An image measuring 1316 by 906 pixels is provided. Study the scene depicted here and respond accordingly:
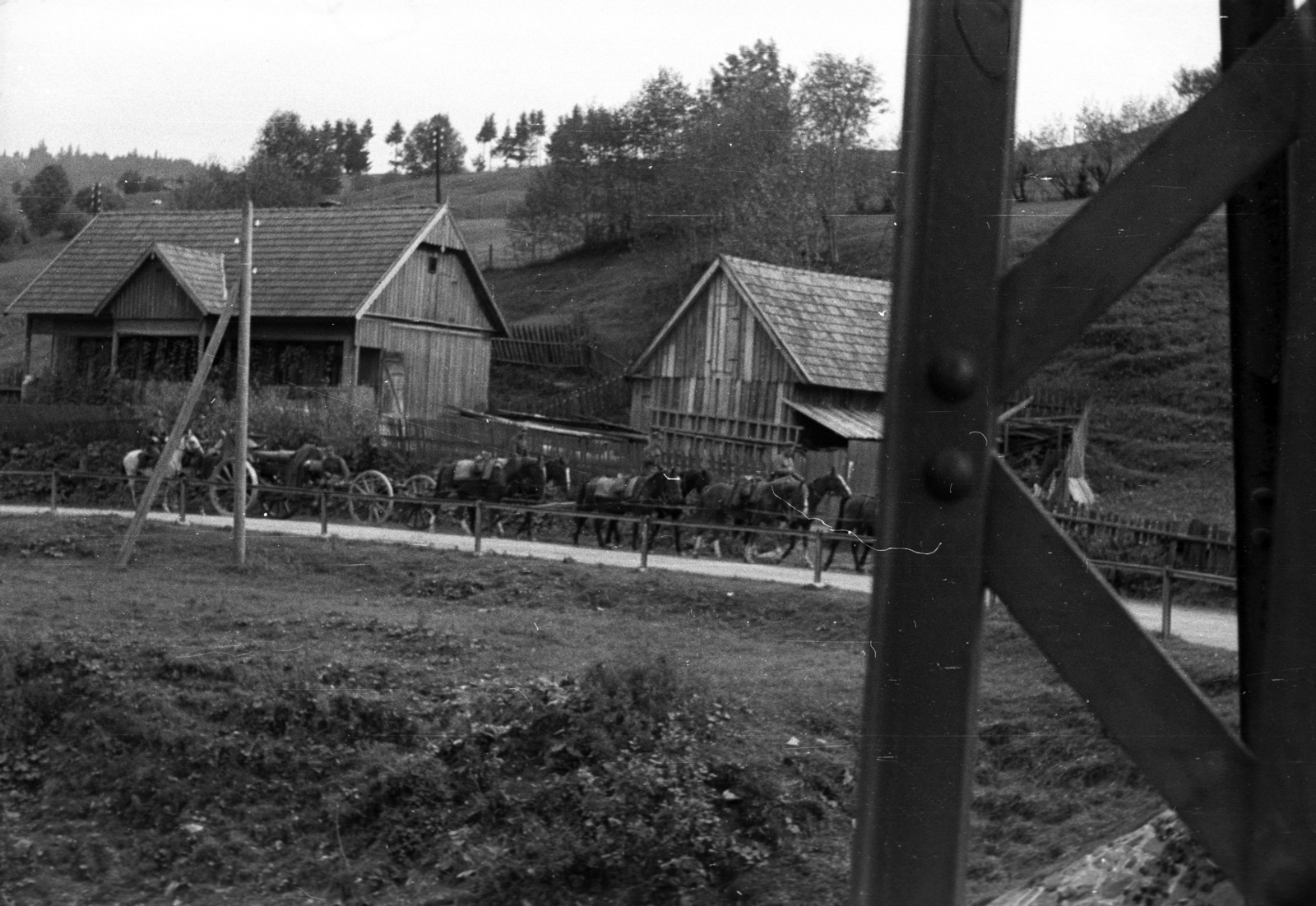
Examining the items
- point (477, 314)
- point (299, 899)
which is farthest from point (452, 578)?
point (299, 899)

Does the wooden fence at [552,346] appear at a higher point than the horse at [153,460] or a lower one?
higher

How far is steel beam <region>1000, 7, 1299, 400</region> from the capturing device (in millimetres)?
1242

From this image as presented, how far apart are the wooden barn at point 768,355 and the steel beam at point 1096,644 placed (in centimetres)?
164

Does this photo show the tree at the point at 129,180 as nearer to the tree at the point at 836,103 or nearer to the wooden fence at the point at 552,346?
the wooden fence at the point at 552,346

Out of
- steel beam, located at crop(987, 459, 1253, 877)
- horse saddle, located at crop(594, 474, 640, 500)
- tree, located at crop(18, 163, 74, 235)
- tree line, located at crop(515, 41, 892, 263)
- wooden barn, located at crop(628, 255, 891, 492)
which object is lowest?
horse saddle, located at crop(594, 474, 640, 500)

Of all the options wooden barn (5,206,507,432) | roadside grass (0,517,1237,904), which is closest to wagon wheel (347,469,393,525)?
wooden barn (5,206,507,432)

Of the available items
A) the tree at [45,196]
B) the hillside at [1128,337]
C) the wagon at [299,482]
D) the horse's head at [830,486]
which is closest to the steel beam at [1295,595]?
the hillside at [1128,337]

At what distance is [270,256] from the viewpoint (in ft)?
45.8

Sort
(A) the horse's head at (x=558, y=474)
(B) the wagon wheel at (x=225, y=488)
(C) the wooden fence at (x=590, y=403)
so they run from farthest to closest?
(B) the wagon wheel at (x=225, y=488), (A) the horse's head at (x=558, y=474), (C) the wooden fence at (x=590, y=403)

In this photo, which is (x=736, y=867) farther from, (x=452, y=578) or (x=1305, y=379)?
(x=452, y=578)

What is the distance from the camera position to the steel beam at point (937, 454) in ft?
4.05

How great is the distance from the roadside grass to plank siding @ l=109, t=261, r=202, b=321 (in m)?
3.71

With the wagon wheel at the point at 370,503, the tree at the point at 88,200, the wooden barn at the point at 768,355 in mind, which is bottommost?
the wagon wheel at the point at 370,503

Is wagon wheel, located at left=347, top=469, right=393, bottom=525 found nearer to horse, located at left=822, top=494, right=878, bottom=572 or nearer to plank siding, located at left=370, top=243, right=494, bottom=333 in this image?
plank siding, located at left=370, top=243, right=494, bottom=333
